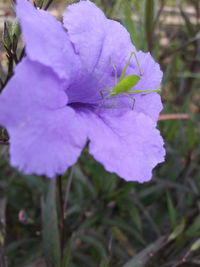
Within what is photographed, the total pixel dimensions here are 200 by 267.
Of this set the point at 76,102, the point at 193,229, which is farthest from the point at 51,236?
the point at 193,229

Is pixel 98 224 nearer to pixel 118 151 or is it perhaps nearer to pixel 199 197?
pixel 199 197

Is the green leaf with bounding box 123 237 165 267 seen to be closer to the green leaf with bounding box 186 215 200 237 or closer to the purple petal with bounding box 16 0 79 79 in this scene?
the green leaf with bounding box 186 215 200 237

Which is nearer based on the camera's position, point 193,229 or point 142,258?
point 142,258

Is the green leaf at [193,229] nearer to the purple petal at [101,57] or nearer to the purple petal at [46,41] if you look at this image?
the purple petal at [101,57]

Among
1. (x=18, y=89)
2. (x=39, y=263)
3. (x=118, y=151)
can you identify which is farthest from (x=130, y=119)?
(x=39, y=263)

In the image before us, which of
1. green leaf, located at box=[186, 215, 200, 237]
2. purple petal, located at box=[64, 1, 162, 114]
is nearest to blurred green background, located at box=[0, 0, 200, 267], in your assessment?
→ green leaf, located at box=[186, 215, 200, 237]

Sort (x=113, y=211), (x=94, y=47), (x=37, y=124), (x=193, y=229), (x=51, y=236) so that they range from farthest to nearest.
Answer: (x=113, y=211)
(x=193, y=229)
(x=51, y=236)
(x=94, y=47)
(x=37, y=124)

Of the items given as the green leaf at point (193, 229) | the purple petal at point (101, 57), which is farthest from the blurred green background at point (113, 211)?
the purple petal at point (101, 57)

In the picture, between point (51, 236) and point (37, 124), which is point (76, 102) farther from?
point (51, 236)
